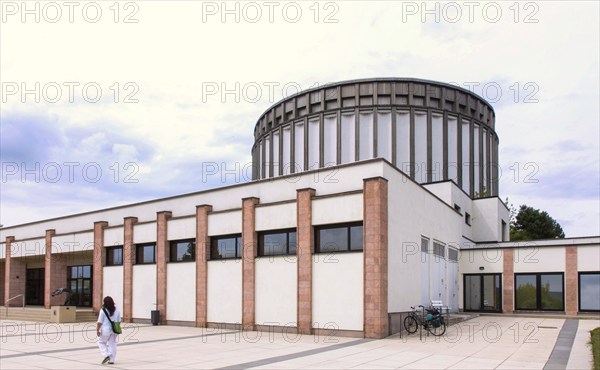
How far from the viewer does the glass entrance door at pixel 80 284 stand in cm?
3725

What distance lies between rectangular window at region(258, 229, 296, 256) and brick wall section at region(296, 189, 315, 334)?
30.9 inches

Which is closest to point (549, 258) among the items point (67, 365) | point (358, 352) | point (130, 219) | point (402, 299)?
point (402, 299)

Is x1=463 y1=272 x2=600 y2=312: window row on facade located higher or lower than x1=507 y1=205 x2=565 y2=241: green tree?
lower

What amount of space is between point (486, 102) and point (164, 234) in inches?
1540

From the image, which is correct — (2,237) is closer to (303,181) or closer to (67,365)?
(303,181)

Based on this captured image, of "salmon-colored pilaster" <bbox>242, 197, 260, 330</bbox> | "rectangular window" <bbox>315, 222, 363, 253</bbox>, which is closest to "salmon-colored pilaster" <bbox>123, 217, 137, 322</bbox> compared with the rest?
"salmon-colored pilaster" <bbox>242, 197, 260, 330</bbox>

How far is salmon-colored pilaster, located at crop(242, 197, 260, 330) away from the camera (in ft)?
81.3

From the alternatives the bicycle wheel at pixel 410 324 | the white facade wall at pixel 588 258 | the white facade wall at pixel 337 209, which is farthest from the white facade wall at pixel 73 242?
the white facade wall at pixel 588 258

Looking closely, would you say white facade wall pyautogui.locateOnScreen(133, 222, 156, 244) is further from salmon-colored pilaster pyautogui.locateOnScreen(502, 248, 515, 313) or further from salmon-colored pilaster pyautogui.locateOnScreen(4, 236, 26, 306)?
salmon-colored pilaster pyautogui.locateOnScreen(502, 248, 515, 313)

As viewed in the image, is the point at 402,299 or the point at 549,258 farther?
the point at 549,258

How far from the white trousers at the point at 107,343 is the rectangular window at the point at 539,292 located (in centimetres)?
2543

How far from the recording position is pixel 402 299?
75.6 feet

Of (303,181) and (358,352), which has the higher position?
(303,181)

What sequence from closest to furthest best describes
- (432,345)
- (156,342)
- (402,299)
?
(432,345) → (156,342) → (402,299)
